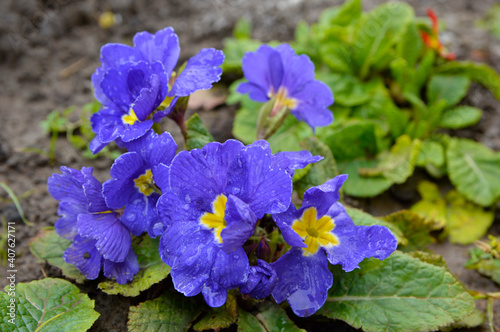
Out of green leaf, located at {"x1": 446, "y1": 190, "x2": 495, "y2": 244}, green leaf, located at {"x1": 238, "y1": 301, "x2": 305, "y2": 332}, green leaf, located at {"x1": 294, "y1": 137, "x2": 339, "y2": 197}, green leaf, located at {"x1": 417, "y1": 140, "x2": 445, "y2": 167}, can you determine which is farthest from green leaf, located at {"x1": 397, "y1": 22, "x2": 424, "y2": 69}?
green leaf, located at {"x1": 238, "y1": 301, "x2": 305, "y2": 332}

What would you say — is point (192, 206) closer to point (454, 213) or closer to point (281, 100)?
point (281, 100)

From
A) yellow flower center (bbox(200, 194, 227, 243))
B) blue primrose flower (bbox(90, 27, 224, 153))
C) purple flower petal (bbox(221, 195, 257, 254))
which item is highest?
blue primrose flower (bbox(90, 27, 224, 153))

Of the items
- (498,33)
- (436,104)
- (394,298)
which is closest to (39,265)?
(394,298)

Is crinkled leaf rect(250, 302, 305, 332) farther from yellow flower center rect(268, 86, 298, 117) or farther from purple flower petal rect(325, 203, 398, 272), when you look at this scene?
yellow flower center rect(268, 86, 298, 117)

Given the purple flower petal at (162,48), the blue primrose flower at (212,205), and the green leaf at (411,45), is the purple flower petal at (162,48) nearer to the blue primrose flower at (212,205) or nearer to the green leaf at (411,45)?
the blue primrose flower at (212,205)

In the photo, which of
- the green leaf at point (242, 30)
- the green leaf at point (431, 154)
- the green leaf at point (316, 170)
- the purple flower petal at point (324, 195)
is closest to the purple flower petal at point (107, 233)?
the purple flower petal at point (324, 195)

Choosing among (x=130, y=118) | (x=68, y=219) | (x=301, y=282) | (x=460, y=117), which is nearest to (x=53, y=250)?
(x=68, y=219)
